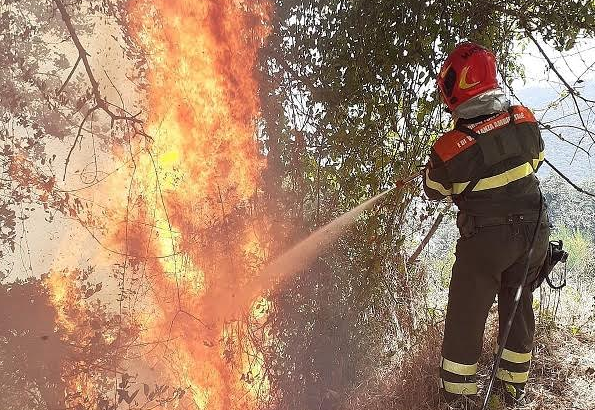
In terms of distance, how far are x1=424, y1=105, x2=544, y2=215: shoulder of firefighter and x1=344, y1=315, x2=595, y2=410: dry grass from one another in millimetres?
1443

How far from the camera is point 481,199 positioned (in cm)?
337

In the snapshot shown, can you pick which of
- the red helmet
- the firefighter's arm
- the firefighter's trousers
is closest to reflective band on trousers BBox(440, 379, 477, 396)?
the firefighter's trousers

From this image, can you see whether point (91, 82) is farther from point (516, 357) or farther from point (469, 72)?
point (516, 357)

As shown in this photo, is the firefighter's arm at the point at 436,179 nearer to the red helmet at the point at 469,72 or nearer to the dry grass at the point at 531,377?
the red helmet at the point at 469,72

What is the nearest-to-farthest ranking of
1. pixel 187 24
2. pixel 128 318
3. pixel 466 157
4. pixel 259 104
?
1. pixel 466 157
2. pixel 187 24
3. pixel 259 104
4. pixel 128 318

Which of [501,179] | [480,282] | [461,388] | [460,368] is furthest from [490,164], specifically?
[461,388]

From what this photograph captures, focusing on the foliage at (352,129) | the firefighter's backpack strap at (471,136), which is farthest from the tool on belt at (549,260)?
the foliage at (352,129)

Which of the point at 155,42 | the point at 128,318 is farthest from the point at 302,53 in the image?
the point at 128,318

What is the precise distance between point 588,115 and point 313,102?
242 centimetres

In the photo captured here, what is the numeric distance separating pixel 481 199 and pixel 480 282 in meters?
0.59

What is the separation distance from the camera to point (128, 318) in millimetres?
4059

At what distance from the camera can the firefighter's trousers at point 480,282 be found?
134 inches

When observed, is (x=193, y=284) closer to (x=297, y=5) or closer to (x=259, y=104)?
(x=259, y=104)

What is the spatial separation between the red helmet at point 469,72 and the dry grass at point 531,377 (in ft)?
6.91
